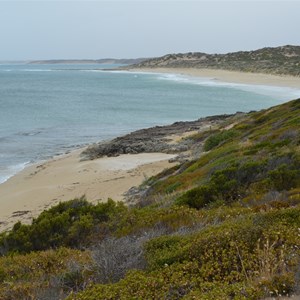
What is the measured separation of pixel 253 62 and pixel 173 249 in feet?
367

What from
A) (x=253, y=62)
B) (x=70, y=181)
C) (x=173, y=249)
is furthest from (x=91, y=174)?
(x=253, y=62)

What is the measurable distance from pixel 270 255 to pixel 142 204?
21.8 feet

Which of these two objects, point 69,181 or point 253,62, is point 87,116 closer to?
point 69,181

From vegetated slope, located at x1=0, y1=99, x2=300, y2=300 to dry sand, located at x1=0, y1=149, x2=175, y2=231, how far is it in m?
5.30

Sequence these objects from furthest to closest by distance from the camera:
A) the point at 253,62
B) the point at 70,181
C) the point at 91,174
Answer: the point at 253,62, the point at 91,174, the point at 70,181

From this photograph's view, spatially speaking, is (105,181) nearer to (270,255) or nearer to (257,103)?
(270,255)

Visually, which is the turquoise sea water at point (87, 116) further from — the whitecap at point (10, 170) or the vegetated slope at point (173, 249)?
the vegetated slope at point (173, 249)

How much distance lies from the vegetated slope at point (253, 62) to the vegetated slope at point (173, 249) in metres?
80.2

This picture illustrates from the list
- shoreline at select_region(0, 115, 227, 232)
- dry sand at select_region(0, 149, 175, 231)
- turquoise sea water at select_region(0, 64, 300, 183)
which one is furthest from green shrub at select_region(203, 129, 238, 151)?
turquoise sea water at select_region(0, 64, 300, 183)

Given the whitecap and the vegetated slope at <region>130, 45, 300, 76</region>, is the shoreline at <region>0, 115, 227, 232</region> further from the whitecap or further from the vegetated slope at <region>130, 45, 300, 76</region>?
the vegetated slope at <region>130, 45, 300, 76</region>

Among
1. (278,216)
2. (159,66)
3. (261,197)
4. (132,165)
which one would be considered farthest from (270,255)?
(159,66)

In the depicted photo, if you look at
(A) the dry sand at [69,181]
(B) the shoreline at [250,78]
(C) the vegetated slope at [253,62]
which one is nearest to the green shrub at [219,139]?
(A) the dry sand at [69,181]

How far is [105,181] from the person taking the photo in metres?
17.2

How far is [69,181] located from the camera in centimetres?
1794
